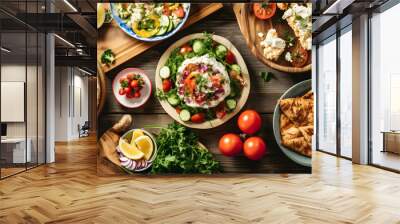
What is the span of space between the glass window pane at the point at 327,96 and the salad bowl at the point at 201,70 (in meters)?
4.41

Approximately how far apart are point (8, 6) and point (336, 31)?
6716 millimetres

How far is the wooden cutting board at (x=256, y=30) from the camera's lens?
6.02 m

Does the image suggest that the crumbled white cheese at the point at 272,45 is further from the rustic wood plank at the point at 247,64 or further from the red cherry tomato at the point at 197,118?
the red cherry tomato at the point at 197,118

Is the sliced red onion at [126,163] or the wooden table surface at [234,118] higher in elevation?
the wooden table surface at [234,118]

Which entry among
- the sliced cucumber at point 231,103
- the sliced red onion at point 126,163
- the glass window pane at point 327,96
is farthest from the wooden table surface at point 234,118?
the glass window pane at point 327,96

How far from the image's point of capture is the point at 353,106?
788cm

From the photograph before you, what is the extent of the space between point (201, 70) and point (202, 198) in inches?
81.3

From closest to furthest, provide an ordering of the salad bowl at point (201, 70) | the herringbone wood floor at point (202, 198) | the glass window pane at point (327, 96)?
the herringbone wood floor at point (202, 198) < the salad bowl at point (201, 70) < the glass window pane at point (327, 96)

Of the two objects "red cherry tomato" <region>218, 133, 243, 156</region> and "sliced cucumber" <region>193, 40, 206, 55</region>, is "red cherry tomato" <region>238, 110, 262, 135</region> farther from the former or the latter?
"sliced cucumber" <region>193, 40, 206, 55</region>

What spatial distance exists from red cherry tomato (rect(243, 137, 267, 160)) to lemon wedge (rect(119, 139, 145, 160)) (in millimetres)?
1570

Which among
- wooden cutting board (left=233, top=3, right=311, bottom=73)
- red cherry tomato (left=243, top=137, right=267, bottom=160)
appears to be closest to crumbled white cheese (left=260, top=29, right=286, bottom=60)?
wooden cutting board (left=233, top=3, right=311, bottom=73)

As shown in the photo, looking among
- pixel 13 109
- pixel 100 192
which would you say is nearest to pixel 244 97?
pixel 100 192

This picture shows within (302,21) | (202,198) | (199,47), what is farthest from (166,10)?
(202,198)

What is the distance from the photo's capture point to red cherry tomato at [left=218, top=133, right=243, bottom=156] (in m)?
5.89
